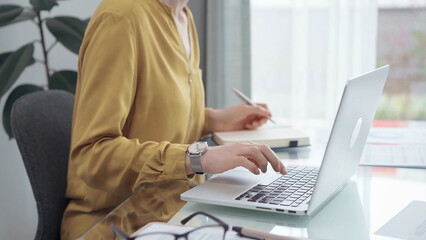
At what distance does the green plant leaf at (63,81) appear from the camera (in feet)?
6.82

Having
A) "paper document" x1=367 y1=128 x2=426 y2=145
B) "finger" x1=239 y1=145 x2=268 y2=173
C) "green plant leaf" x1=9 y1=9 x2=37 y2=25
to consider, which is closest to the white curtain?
"green plant leaf" x1=9 y1=9 x2=37 y2=25

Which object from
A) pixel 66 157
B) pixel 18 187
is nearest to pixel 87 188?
pixel 66 157

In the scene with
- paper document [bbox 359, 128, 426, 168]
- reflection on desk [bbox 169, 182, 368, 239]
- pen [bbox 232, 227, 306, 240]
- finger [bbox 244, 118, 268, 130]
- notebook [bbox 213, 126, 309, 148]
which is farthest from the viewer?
finger [bbox 244, 118, 268, 130]

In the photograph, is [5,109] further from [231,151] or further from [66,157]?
[231,151]

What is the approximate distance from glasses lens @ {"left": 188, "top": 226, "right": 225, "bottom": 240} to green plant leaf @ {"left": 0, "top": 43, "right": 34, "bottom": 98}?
4.93ft

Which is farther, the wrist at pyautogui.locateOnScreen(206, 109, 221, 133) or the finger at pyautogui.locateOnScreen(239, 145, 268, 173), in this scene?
the wrist at pyautogui.locateOnScreen(206, 109, 221, 133)

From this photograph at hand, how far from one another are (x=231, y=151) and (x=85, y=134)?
11.3 inches

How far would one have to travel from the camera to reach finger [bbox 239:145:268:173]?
93 centimetres

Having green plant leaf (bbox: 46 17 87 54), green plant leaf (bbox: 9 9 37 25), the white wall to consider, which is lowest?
the white wall

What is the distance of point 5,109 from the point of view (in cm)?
203

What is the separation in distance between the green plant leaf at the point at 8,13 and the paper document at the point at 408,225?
5.29 feet

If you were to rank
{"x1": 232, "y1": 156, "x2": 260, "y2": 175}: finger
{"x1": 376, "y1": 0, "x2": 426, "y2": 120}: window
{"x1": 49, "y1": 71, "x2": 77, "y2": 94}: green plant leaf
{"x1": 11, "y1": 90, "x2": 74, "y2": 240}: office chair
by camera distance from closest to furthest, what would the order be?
1. {"x1": 232, "y1": 156, "x2": 260, "y2": 175}: finger
2. {"x1": 11, "y1": 90, "x2": 74, "y2": 240}: office chair
3. {"x1": 49, "y1": 71, "x2": 77, "y2": 94}: green plant leaf
4. {"x1": 376, "y1": 0, "x2": 426, "y2": 120}: window

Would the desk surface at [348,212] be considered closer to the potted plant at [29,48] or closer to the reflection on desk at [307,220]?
the reflection on desk at [307,220]

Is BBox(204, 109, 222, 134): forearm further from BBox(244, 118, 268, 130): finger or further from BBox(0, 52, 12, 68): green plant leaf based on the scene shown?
BBox(0, 52, 12, 68): green plant leaf
